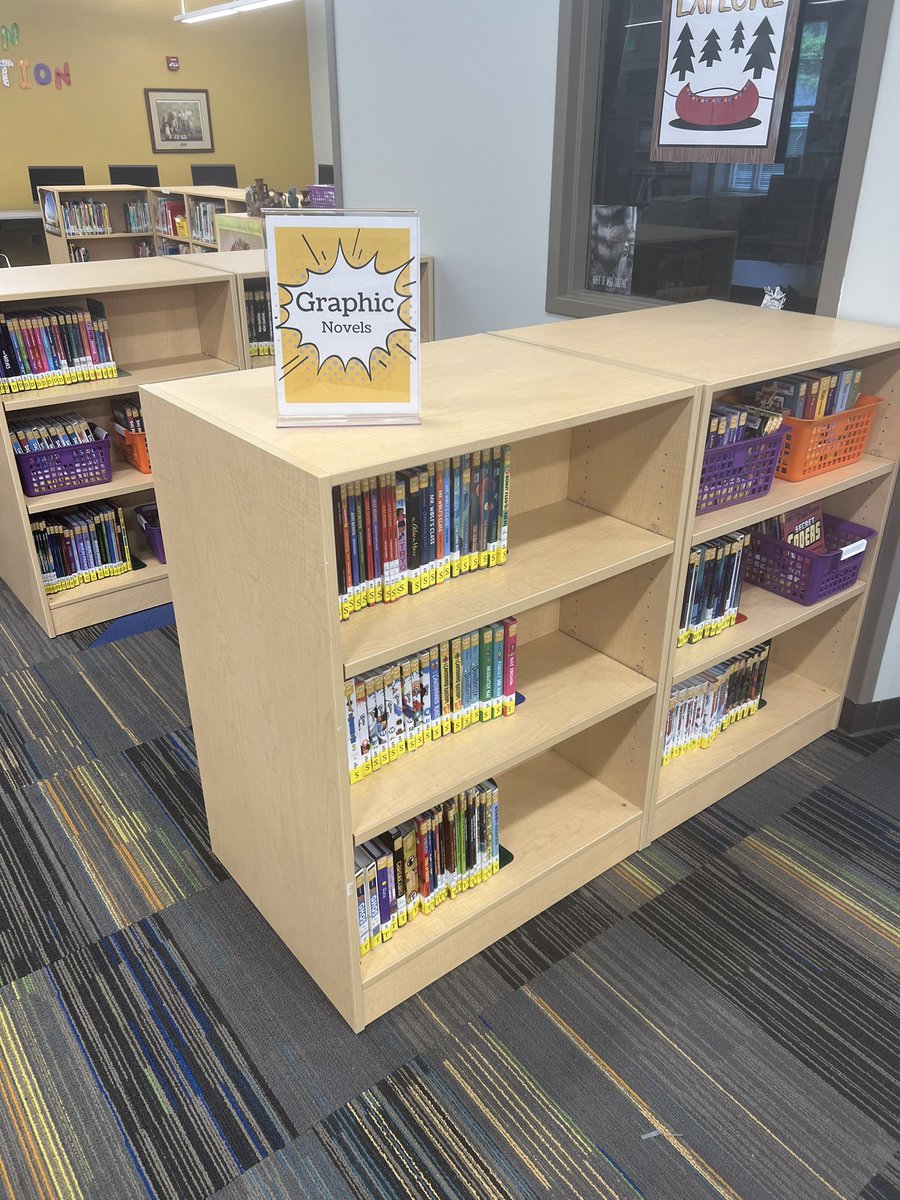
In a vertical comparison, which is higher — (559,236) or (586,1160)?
(559,236)

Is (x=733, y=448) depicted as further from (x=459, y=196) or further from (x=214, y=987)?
(x=459, y=196)

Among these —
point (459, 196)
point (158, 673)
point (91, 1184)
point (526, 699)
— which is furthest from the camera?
point (459, 196)

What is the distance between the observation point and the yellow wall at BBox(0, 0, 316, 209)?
813 cm

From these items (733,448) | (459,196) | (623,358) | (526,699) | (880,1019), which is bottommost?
(880,1019)

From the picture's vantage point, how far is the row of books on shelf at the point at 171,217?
6.95 metres

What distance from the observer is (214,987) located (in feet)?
6.34

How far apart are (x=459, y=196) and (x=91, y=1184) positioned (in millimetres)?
3364

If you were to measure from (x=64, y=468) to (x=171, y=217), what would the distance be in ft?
15.7

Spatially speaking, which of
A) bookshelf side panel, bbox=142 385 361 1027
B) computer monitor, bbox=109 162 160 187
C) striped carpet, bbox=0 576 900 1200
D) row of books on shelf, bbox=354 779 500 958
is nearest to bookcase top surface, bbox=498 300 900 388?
bookshelf side panel, bbox=142 385 361 1027

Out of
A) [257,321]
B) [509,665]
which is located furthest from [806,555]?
[257,321]

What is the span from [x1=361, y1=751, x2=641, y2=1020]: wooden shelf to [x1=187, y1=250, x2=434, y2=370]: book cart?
1725 millimetres

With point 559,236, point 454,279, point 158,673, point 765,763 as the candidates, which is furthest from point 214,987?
point 454,279

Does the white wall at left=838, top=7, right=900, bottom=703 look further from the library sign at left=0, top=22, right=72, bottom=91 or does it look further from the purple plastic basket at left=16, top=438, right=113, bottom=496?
the library sign at left=0, top=22, right=72, bottom=91

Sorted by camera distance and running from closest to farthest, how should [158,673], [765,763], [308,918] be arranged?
[308,918], [765,763], [158,673]
